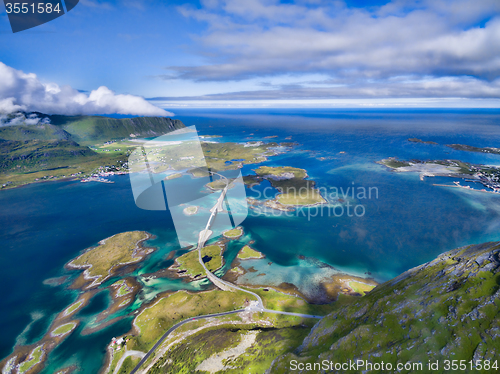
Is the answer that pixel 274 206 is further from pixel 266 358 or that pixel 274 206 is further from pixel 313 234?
pixel 266 358

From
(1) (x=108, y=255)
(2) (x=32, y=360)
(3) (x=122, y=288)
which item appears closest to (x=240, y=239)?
(3) (x=122, y=288)

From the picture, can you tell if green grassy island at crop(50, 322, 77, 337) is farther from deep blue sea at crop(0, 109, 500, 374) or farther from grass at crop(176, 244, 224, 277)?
grass at crop(176, 244, 224, 277)

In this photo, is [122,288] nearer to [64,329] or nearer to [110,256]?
[64,329]

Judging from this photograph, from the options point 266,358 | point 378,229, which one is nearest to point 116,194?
point 266,358

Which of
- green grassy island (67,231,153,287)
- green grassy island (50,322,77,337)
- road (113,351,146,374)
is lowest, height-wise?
green grassy island (50,322,77,337)

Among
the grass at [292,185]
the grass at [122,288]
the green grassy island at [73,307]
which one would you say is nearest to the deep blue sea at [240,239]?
the green grassy island at [73,307]

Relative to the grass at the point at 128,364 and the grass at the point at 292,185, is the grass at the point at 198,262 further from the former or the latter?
the grass at the point at 292,185

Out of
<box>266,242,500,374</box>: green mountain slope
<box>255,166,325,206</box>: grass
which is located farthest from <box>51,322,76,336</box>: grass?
<box>255,166,325,206</box>: grass
